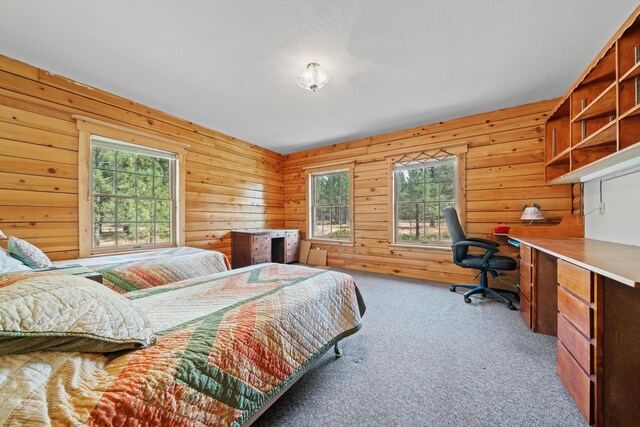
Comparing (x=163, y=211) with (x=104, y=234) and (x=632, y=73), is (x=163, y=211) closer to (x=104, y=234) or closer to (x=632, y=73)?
(x=104, y=234)

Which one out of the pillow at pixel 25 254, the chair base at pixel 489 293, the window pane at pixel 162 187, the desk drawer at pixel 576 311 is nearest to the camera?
the desk drawer at pixel 576 311

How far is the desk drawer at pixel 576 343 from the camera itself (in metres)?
1.27

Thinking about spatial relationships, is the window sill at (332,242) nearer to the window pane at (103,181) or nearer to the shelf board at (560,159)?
the shelf board at (560,159)

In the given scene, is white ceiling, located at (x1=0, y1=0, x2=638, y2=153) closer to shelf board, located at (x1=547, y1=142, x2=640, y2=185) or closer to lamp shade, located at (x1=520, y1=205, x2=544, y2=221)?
shelf board, located at (x1=547, y1=142, x2=640, y2=185)

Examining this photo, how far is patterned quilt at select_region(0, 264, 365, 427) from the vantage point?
26.0 inches

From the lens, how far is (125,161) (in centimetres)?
319

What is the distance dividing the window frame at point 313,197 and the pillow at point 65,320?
156 inches

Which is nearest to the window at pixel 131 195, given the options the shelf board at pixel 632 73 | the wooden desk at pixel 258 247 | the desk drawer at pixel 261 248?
the wooden desk at pixel 258 247

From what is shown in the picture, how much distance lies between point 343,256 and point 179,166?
3133 mm

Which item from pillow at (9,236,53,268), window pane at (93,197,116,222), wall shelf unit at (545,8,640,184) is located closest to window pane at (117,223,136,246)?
window pane at (93,197,116,222)

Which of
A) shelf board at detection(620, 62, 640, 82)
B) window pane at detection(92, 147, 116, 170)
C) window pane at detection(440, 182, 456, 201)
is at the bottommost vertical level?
window pane at detection(440, 182, 456, 201)

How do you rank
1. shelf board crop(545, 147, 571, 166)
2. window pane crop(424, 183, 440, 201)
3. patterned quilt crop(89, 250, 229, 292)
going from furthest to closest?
window pane crop(424, 183, 440, 201) → shelf board crop(545, 147, 571, 166) → patterned quilt crop(89, 250, 229, 292)

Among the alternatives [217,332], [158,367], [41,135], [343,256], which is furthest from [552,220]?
[41,135]

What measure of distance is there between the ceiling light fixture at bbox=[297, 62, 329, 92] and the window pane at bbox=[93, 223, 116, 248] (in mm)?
2836
